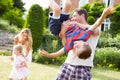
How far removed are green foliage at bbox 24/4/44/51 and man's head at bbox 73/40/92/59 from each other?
43.4 feet

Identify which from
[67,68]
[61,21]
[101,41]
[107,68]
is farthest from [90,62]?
[101,41]

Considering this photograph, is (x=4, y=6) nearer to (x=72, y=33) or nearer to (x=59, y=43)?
(x=59, y=43)

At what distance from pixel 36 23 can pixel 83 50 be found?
13.6 metres

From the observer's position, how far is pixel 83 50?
14.3 ft

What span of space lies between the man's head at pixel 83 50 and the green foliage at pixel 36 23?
13.2 m

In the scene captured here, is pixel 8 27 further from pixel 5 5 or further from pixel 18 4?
pixel 18 4

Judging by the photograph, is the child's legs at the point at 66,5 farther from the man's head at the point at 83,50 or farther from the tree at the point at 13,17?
the tree at the point at 13,17

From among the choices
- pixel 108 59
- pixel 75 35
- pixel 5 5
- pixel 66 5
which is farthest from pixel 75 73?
pixel 5 5

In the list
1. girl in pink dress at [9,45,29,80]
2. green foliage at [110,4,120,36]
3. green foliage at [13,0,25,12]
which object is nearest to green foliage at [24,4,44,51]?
girl in pink dress at [9,45,29,80]

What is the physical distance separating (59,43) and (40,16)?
5.67 feet

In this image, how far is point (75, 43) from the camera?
4637 millimetres

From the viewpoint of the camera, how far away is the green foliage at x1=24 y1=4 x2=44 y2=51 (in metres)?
17.8

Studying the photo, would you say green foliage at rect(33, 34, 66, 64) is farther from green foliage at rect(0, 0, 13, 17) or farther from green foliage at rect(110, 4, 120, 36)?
green foliage at rect(0, 0, 13, 17)

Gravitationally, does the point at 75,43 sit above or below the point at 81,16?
below
